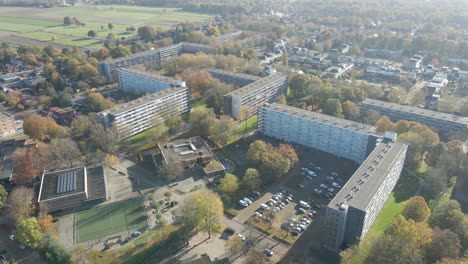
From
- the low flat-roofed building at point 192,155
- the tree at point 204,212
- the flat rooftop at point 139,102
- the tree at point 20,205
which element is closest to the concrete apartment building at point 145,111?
the flat rooftop at point 139,102

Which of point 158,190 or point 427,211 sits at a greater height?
point 427,211

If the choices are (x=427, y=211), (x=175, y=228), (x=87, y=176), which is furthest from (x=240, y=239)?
(x=87, y=176)

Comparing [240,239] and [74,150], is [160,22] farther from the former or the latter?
[240,239]

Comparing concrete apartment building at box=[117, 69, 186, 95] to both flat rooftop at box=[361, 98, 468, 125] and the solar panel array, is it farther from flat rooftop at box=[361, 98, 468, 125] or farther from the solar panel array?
flat rooftop at box=[361, 98, 468, 125]

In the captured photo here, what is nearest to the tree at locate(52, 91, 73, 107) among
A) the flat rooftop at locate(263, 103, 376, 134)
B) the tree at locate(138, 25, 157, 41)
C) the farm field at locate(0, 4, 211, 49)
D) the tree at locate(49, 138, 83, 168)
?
the tree at locate(49, 138, 83, 168)

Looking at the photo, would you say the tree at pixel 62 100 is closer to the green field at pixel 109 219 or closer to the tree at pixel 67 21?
the green field at pixel 109 219

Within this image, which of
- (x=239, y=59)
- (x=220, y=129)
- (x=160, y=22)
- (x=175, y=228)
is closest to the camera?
(x=175, y=228)

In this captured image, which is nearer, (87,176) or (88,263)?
(88,263)

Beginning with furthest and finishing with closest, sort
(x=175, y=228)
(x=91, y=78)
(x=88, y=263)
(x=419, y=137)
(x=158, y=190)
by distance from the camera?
(x=91, y=78) < (x=419, y=137) < (x=158, y=190) < (x=175, y=228) < (x=88, y=263)
